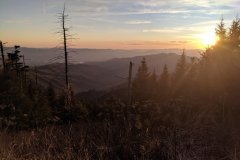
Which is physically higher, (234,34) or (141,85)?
(234,34)

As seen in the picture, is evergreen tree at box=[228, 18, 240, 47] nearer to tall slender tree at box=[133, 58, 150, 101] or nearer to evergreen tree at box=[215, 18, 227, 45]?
evergreen tree at box=[215, 18, 227, 45]

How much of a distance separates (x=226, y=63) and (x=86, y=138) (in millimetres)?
19034

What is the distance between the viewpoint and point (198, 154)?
6.37 meters

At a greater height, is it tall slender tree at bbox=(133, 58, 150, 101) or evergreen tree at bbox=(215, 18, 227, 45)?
evergreen tree at bbox=(215, 18, 227, 45)

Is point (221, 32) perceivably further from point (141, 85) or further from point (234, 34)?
point (141, 85)

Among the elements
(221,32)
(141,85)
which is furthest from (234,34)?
(141,85)

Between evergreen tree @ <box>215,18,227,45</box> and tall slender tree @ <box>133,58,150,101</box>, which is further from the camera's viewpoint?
tall slender tree @ <box>133,58,150,101</box>

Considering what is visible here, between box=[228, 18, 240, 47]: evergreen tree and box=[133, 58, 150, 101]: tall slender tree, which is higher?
box=[228, 18, 240, 47]: evergreen tree

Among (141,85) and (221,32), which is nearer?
(221,32)

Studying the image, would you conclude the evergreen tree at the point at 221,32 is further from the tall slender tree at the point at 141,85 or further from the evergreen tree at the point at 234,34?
the tall slender tree at the point at 141,85

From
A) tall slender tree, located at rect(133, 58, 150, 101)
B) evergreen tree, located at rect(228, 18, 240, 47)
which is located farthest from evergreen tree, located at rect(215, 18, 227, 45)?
tall slender tree, located at rect(133, 58, 150, 101)

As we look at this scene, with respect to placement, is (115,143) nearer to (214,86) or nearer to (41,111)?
(214,86)

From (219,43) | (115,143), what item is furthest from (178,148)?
(219,43)

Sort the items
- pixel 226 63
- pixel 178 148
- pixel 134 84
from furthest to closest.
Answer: pixel 134 84 → pixel 226 63 → pixel 178 148
